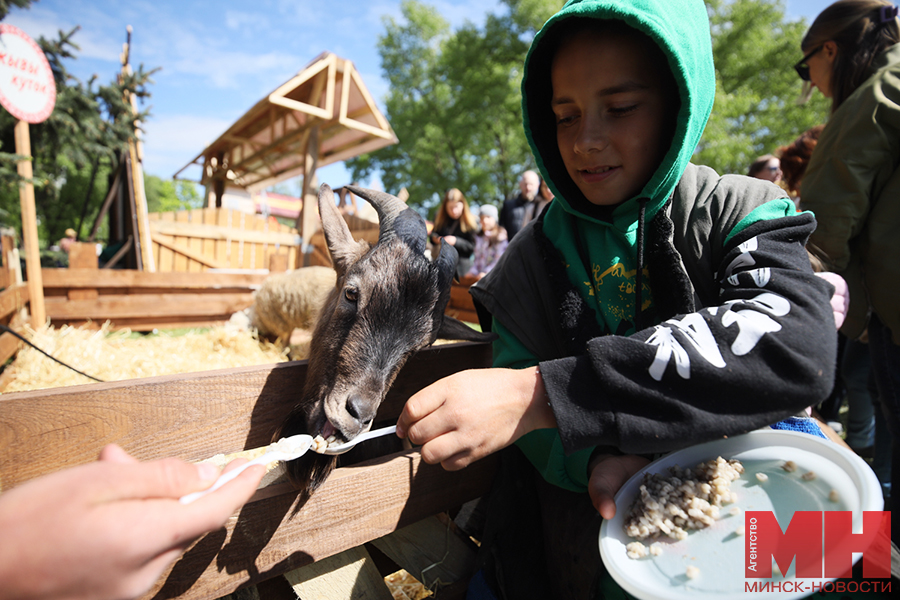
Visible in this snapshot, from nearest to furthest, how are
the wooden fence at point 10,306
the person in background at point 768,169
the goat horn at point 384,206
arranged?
the goat horn at point 384,206
the wooden fence at point 10,306
the person in background at point 768,169

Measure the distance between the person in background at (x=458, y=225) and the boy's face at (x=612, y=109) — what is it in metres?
5.58

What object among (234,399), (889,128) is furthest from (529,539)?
(889,128)

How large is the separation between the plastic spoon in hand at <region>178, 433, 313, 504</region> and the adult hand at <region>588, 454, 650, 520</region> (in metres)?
0.87

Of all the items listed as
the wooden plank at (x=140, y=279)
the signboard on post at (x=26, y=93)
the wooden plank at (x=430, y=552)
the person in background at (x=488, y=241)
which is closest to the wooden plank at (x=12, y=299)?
the signboard on post at (x=26, y=93)

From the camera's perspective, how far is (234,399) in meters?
1.53

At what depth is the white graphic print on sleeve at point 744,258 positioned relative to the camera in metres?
1.24

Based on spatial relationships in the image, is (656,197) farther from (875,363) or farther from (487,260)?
(487,260)

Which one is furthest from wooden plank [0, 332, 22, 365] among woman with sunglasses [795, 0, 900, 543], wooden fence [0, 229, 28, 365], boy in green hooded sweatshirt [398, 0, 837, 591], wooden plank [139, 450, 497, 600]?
woman with sunglasses [795, 0, 900, 543]

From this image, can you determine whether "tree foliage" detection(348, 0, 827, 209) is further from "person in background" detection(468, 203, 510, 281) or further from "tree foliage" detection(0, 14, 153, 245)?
"tree foliage" detection(0, 14, 153, 245)

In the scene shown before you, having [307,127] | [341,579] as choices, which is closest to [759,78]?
[307,127]

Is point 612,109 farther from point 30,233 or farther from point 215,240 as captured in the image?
point 215,240

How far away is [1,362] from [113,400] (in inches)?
171

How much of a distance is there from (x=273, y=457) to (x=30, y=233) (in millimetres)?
6778

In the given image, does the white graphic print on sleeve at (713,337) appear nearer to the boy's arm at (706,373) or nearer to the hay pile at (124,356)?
the boy's arm at (706,373)
